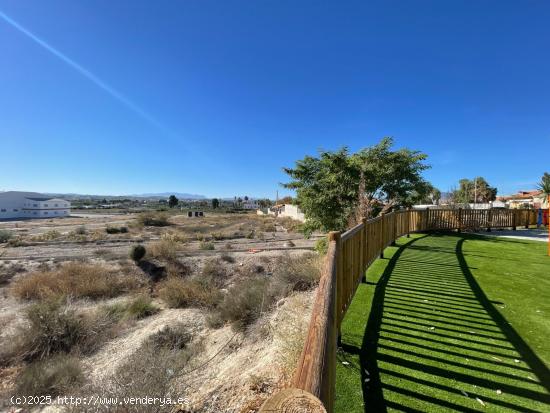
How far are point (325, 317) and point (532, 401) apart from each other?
7.90ft

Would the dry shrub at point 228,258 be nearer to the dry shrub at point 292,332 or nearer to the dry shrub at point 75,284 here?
the dry shrub at point 75,284

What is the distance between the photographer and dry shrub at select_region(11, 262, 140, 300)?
1221cm

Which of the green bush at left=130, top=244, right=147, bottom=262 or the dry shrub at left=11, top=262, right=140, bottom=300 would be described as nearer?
the dry shrub at left=11, top=262, right=140, bottom=300

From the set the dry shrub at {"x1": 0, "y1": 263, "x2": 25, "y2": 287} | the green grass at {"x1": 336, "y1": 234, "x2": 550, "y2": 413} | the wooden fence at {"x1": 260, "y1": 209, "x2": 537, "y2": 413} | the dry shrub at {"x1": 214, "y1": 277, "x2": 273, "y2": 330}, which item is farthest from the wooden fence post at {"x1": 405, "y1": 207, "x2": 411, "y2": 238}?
the dry shrub at {"x1": 0, "y1": 263, "x2": 25, "y2": 287}

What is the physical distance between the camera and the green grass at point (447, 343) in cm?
259

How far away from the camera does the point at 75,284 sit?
12.8 m

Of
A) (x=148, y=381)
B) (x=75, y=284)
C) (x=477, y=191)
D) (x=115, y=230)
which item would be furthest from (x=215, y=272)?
(x=477, y=191)

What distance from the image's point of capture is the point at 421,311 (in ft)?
14.6

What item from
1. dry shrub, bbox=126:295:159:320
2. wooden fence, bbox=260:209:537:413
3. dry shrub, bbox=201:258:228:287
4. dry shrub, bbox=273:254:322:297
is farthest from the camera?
dry shrub, bbox=201:258:228:287

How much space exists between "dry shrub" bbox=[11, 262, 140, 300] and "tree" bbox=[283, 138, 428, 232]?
9513 millimetres

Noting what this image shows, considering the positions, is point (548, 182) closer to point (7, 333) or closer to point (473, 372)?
point (473, 372)

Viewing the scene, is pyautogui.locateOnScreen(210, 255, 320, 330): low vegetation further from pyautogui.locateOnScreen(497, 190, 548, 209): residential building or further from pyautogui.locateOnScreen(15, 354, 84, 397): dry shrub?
pyautogui.locateOnScreen(497, 190, 548, 209): residential building

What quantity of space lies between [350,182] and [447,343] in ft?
31.5

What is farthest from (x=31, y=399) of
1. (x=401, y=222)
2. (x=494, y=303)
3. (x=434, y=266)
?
(x=401, y=222)
